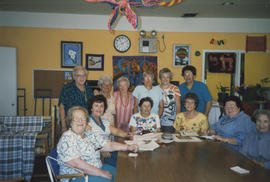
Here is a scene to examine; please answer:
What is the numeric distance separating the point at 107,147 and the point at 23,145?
4.59ft

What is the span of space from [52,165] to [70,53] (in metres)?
3.50

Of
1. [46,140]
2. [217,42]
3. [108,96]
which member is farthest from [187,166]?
[217,42]

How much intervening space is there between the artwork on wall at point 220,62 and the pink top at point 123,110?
2.72 meters

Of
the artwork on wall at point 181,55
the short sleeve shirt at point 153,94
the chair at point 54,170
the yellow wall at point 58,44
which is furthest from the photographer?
the artwork on wall at point 181,55

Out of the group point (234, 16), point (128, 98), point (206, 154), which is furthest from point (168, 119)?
point (234, 16)

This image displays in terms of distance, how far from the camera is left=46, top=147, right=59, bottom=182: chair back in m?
1.58

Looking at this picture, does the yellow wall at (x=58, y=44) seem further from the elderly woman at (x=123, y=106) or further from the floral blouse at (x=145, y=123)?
the floral blouse at (x=145, y=123)

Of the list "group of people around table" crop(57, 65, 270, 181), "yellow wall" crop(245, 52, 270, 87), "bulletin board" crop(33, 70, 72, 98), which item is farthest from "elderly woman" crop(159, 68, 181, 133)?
"yellow wall" crop(245, 52, 270, 87)

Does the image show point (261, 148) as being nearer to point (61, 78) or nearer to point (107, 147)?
point (107, 147)

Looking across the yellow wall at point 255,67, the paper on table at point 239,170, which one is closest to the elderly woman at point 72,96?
the paper on table at point 239,170

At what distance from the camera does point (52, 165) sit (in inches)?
64.2

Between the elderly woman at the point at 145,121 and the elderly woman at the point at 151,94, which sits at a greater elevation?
the elderly woman at the point at 151,94

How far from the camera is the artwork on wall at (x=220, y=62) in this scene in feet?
16.2

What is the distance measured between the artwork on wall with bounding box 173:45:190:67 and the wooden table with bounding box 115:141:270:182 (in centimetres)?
312
